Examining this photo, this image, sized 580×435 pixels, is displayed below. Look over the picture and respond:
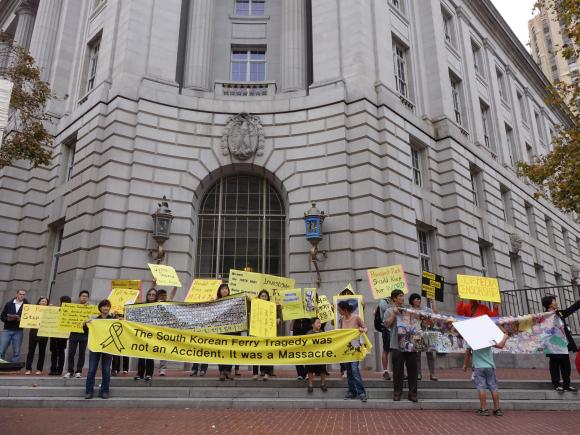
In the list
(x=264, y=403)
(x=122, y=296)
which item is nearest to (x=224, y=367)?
(x=264, y=403)

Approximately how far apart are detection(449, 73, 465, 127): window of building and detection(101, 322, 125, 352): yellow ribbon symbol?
2262 centimetres

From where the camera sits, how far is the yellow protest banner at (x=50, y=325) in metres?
11.9

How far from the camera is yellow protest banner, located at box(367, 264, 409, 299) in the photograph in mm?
13141

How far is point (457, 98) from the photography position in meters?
27.7

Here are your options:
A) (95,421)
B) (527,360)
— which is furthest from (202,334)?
(527,360)

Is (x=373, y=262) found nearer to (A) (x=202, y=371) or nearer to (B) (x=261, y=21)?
(A) (x=202, y=371)

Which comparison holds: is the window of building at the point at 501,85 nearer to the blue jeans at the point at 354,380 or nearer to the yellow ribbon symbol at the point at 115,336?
the blue jeans at the point at 354,380

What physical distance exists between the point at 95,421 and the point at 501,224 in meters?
24.6

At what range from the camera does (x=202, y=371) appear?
38.9 feet

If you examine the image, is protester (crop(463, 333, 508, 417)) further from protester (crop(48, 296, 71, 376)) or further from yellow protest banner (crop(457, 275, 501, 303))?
protester (crop(48, 296, 71, 376))

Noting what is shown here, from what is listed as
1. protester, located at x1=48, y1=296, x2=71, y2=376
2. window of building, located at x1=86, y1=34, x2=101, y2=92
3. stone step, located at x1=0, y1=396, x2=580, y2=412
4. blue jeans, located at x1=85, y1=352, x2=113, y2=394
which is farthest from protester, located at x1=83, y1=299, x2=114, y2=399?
window of building, located at x1=86, y1=34, x2=101, y2=92

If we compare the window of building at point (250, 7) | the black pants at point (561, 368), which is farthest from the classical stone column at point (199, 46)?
the black pants at point (561, 368)

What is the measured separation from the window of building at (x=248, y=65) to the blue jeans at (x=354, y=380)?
15.7m

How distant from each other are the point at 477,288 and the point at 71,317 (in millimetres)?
10848
